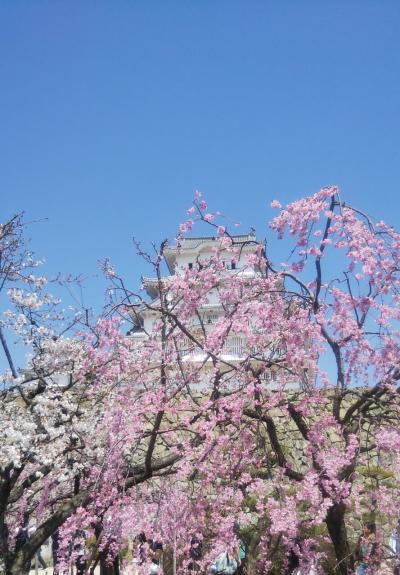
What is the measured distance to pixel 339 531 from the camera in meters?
5.46

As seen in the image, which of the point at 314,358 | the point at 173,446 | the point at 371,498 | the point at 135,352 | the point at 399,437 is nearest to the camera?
the point at 399,437

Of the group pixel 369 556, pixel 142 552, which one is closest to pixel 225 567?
pixel 142 552

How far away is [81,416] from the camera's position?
7.57 meters

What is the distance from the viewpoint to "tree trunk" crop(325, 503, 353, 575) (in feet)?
17.5

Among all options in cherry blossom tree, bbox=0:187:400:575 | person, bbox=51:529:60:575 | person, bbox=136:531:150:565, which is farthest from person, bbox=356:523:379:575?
person, bbox=51:529:60:575

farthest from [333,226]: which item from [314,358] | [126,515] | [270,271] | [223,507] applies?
[126,515]

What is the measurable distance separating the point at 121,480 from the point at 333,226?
370cm

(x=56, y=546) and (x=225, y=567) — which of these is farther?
(x=56, y=546)

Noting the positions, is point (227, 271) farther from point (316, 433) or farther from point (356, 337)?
point (316, 433)

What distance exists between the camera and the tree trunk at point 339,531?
5.33 m

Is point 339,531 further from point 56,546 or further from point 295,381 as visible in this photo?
point 56,546

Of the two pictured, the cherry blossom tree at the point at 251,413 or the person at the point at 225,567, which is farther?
the person at the point at 225,567

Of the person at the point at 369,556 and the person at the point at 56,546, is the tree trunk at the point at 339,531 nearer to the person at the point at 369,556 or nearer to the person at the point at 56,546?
the person at the point at 369,556

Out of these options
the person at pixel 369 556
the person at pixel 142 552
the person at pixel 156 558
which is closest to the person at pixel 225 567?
the person at pixel 156 558
